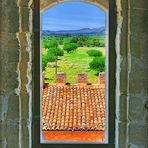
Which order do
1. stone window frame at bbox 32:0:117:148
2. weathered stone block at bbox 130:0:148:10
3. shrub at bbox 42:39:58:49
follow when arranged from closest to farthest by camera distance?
weathered stone block at bbox 130:0:148:10 → stone window frame at bbox 32:0:117:148 → shrub at bbox 42:39:58:49

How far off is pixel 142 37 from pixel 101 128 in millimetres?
723

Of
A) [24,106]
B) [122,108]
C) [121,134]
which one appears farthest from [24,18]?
[121,134]

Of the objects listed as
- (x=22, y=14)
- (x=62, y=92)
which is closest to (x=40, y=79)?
(x=62, y=92)

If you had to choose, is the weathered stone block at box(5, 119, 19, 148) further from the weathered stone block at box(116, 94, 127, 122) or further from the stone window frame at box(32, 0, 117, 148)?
the weathered stone block at box(116, 94, 127, 122)

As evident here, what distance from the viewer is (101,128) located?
266 centimetres

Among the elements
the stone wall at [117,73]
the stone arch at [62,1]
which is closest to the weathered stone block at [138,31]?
the stone wall at [117,73]

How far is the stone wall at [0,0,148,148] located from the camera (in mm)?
2359

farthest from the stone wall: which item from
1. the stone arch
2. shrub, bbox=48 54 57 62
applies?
shrub, bbox=48 54 57 62

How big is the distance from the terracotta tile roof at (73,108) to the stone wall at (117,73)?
0.77ft

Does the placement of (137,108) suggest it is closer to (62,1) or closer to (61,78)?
(61,78)

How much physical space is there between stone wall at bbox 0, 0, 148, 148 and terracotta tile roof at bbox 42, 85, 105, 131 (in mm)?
234

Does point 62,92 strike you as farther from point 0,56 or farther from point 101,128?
point 0,56

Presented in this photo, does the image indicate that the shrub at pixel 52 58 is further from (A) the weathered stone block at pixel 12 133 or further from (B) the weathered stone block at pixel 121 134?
(B) the weathered stone block at pixel 121 134

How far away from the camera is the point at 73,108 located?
2.71 m
